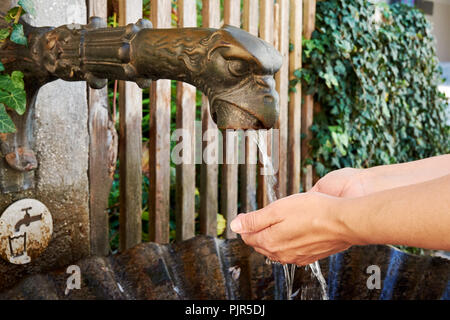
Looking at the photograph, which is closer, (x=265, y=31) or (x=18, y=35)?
(x=18, y=35)

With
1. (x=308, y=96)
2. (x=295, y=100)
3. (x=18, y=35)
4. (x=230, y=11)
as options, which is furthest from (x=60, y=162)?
(x=308, y=96)

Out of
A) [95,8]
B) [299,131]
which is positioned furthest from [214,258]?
[299,131]

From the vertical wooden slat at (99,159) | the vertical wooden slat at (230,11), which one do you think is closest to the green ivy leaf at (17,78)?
the vertical wooden slat at (99,159)

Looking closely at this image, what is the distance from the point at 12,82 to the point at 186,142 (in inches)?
37.9

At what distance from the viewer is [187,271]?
1.35 metres

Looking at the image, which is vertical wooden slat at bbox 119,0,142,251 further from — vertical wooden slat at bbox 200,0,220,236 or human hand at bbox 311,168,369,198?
human hand at bbox 311,168,369,198

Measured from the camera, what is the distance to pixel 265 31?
2471 mm

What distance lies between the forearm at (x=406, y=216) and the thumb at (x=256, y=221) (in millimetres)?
186

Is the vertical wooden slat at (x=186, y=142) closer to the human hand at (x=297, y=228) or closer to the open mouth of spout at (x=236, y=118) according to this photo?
the human hand at (x=297, y=228)

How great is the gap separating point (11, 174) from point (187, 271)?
49 cm

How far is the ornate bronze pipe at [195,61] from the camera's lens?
891 millimetres

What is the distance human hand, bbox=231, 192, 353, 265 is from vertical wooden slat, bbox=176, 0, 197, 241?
0.98 m

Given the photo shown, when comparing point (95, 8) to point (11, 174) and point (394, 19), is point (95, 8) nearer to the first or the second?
point (11, 174)

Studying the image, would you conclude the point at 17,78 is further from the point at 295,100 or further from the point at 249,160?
the point at 295,100
